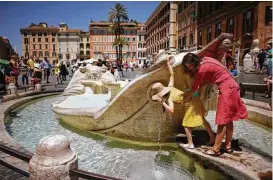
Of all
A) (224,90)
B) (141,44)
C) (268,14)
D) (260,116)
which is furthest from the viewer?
(141,44)

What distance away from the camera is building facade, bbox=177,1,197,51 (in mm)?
38250

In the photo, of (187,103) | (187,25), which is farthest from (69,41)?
(187,103)

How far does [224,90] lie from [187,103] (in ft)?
1.82

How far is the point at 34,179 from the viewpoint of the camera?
2.17 meters

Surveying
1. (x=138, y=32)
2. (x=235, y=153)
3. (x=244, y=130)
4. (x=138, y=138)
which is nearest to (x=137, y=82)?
(x=138, y=138)

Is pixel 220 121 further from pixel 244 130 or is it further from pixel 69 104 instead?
pixel 69 104

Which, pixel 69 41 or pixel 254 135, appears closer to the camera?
pixel 254 135

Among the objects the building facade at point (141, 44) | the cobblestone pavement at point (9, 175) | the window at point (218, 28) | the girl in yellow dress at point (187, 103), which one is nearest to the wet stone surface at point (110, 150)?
the girl in yellow dress at point (187, 103)

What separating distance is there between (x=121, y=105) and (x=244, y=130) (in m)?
2.61

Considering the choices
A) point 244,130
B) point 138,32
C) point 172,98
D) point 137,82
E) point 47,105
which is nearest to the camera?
point 172,98

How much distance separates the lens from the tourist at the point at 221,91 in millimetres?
3078

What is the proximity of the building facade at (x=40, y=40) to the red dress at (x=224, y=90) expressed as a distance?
98.5 m

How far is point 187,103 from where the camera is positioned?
11.4ft

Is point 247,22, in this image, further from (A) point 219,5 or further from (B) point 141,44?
(B) point 141,44
